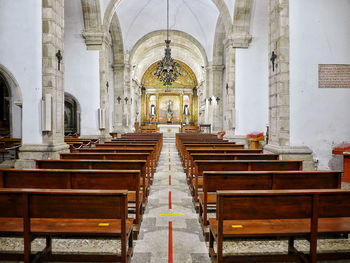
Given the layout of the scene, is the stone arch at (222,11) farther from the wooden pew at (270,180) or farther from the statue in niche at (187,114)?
the statue in niche at (187,114)

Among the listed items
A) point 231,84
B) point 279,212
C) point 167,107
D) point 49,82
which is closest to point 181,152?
point 231,84

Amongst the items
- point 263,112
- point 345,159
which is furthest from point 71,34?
point 345,159

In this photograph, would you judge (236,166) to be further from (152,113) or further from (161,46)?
(152,113)

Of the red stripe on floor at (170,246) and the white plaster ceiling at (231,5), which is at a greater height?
the white plaster ceiling at (231,5)

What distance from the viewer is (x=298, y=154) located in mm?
5469

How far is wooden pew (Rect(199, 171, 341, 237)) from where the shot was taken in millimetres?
2791

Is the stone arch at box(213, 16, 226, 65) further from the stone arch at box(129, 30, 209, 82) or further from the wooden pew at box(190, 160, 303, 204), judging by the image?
the wooden pew at box(190, 160, 303, 204)

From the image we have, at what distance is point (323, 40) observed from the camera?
5.60 meters

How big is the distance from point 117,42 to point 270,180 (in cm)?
1397

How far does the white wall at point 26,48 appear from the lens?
562 centimetres

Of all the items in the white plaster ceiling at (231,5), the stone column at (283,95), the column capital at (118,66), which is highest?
the white plaster ceiling at (231,5)

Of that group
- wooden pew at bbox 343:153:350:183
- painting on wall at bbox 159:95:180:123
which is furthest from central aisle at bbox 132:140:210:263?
painting on wall at bbox 159:95:180:123

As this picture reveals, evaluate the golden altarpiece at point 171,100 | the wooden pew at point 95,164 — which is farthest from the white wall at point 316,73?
the golden altarpiece at point 171,100

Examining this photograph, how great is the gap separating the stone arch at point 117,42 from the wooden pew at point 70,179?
13013 millimetres
